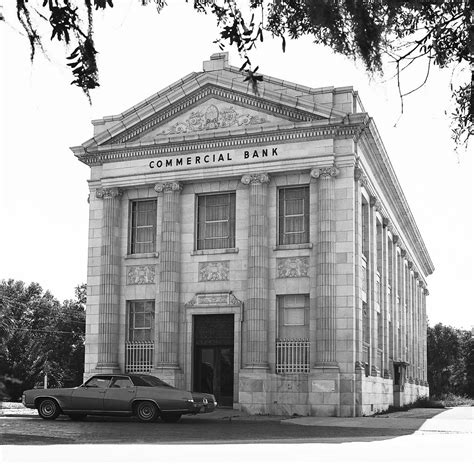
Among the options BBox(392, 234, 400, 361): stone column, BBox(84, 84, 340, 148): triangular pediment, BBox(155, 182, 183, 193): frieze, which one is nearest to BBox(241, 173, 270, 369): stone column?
BBox(84, 84, 340, 148): triangular pediment

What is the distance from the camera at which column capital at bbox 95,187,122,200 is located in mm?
33934

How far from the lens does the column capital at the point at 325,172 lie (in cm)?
3041

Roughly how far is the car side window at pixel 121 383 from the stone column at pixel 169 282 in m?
7.71

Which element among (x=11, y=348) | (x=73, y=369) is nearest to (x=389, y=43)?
(x=11, y=348)

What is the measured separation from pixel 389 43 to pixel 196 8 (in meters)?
1.70

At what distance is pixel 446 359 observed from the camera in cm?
9125

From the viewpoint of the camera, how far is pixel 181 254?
108ft

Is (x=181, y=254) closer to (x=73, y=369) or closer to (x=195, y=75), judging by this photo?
(x=195, y=75)

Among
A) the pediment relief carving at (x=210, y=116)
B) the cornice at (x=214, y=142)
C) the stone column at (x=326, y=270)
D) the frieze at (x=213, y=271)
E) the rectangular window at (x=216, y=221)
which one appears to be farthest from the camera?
the rectangular window at (x=216, y=221)

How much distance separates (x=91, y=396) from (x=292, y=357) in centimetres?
915

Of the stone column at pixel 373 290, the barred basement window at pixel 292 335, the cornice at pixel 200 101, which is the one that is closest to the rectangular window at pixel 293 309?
the barred basement window at pixel 292 335

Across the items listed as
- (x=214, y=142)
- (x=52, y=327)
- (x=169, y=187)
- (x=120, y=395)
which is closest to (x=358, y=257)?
(x=214, y=142)

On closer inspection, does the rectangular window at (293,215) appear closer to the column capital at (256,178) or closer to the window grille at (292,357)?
the column capital at (256,178)

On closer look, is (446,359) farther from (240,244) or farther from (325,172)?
(325,172)
